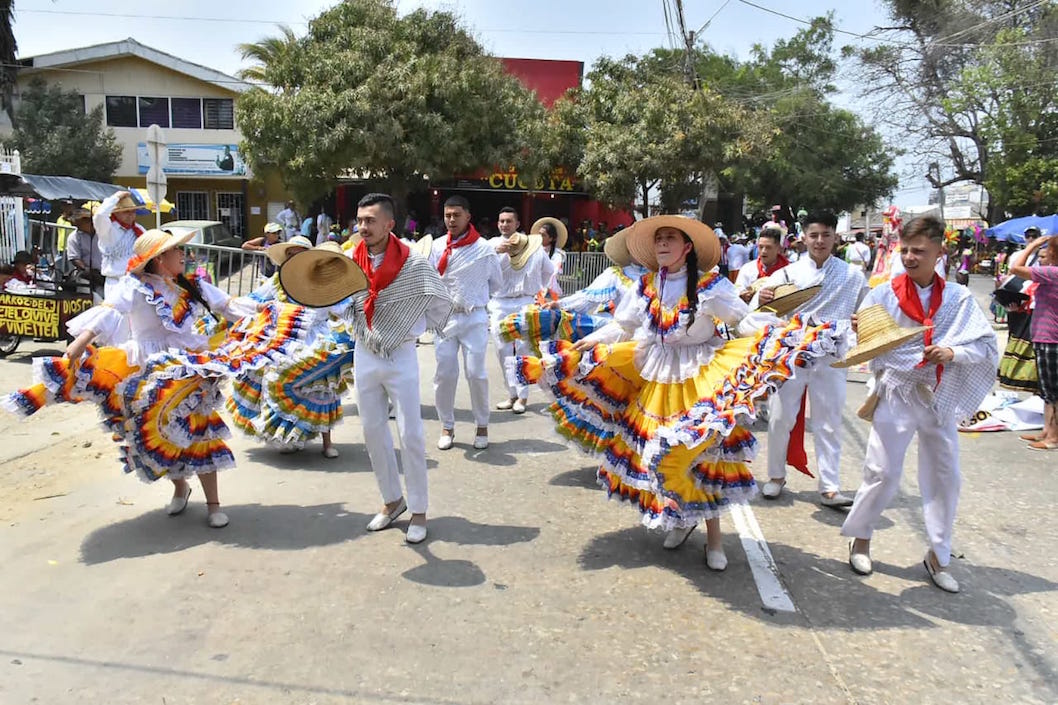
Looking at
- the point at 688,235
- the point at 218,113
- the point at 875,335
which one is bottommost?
the point at 875,335

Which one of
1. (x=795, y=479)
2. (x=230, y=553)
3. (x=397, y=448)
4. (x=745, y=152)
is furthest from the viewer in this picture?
(x=745, y=152)

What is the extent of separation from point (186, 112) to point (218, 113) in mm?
1177

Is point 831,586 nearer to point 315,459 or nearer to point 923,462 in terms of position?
point 923,462

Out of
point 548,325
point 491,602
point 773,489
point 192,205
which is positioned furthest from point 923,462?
point 192,205

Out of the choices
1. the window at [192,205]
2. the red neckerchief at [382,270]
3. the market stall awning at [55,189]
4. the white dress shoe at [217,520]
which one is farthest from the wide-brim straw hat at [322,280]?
the window at [192,205]

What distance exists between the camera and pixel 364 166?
2111cm

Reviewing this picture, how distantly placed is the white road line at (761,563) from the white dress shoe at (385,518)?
6.81ft

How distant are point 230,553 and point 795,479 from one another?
4238 millimetres

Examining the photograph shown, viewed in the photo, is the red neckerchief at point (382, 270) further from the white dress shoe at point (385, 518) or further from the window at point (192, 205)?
the window at point (192, 205)

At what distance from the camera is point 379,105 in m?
19.8

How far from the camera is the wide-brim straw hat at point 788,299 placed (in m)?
5.41

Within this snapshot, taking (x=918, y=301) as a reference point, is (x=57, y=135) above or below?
above

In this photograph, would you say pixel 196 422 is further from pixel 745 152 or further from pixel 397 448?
pixel 745 152

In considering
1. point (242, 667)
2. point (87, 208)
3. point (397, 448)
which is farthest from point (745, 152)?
point (242, 667)
